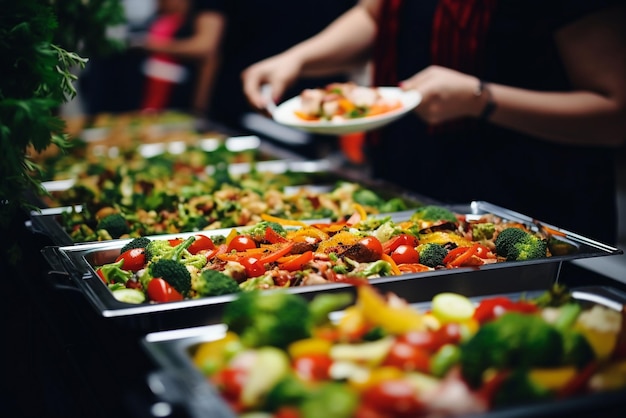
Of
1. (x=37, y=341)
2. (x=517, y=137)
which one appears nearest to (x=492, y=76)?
(x=517, y=137)

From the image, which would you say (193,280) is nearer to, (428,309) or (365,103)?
(428,309)

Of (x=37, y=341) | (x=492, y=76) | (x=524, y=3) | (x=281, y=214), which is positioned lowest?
(x=37, y=341)

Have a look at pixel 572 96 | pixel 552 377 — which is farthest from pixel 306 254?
pixel 572 96

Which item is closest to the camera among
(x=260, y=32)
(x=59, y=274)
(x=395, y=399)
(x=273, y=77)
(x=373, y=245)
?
(x=395, y=399)

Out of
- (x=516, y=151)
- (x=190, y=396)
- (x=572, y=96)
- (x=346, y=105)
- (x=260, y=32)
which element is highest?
(x=260, y=32)

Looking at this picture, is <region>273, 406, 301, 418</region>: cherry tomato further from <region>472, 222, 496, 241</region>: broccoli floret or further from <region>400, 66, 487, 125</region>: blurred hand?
<region>400, 66, 487, 125</region>: blurred hand

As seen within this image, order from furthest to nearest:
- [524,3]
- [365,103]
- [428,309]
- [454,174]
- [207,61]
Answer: [207,61], [454,174], [365,103], [524,3], [428,309]

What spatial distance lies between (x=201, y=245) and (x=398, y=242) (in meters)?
0.55

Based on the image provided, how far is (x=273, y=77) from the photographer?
123 inches

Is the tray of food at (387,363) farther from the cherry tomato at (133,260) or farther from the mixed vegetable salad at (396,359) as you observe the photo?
the cherry tomato at (133,260)

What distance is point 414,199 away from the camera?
2785 mm

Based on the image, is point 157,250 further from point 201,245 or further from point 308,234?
point 308,234

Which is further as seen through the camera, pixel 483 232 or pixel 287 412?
pixel 483 232

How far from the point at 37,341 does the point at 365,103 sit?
4.70ft
